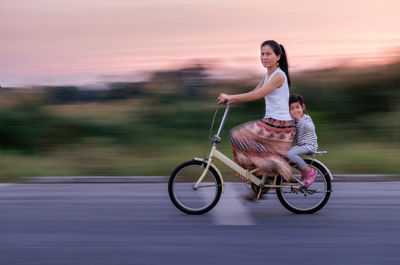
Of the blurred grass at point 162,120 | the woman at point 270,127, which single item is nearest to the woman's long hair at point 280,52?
the woman at point 270,127

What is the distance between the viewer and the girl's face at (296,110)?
5.64 meters

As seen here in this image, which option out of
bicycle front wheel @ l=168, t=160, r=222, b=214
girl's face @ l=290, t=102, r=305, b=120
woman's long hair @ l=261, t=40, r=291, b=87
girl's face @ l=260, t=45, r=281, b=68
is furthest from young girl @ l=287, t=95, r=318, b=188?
bicycle front wheel @ l=168, t=160, r=222, b=214

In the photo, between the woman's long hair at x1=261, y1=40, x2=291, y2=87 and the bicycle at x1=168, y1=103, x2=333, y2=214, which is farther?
the bicycle at x1=168, y1=103, x2=333, y2=214

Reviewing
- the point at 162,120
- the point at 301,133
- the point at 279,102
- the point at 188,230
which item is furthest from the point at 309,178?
the point at 162,120

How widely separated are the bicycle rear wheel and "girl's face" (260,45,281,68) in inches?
43.3

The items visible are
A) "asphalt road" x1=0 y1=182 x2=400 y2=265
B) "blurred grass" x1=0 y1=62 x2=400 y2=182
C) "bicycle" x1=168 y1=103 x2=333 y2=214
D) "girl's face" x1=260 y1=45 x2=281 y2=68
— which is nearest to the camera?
"asphalt road" x1=0 y1=182 x2=400 y2=265

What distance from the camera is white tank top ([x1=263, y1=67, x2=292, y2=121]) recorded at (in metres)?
5.54

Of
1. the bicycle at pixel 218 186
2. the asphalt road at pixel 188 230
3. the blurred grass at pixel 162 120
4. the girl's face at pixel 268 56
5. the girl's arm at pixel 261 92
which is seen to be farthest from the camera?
the blurred grass at pixel 162 120

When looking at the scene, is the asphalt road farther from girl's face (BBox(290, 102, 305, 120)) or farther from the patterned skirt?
girl's face (BBox(290, 102, 305, 120))

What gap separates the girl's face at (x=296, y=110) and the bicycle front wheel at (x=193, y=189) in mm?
997

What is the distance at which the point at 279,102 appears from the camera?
5547 mm

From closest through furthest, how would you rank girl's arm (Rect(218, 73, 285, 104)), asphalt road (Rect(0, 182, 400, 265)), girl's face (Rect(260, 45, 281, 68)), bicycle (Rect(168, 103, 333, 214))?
asphalt road (Rect(0, 182, 400, 265)) → girl's arm (Rect(218, 73, 285, 104)) → girl's face (Rect(260, 45, 281, 68)) → bicycle (Rect(168, 103, 333, 214))

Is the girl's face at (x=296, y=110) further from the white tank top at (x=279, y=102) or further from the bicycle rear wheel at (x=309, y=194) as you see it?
the bicycle rear wheel at (x=309, y=194)

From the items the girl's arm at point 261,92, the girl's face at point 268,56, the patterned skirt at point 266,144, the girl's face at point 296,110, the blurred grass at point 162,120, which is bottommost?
the blurred grass at point 162,120
